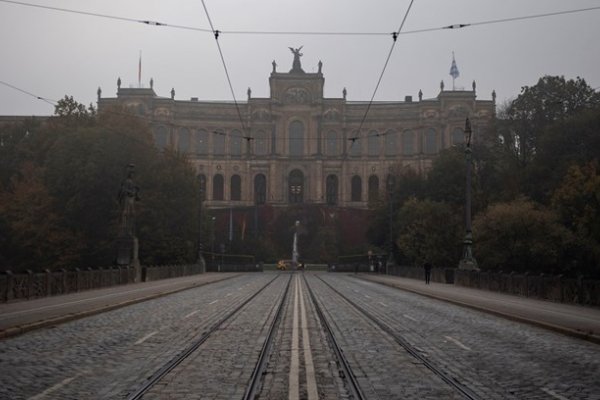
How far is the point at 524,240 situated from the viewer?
45.2 m

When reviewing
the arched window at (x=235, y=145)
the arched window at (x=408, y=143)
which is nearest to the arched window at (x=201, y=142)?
the arched window at (x=235, y=145)

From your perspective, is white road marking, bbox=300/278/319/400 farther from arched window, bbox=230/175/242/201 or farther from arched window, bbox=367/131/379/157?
→ arched window, bbox=367/131/379/157

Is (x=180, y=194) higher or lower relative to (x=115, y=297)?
higher

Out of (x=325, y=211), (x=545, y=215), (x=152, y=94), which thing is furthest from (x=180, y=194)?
(x=152, y=94)

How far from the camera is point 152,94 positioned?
123 metres

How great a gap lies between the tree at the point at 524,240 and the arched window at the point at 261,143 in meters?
81.6

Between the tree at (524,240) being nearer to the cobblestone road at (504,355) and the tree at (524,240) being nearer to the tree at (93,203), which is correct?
the cobblestone road at (504,355)

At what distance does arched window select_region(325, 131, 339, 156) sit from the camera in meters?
127

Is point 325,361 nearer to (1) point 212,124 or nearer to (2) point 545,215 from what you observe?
(2) point 545,215

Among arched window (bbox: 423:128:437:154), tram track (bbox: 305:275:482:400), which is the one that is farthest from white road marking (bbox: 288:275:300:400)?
arched window (bbox: 423:128:437:154)

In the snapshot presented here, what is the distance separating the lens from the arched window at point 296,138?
127 meters

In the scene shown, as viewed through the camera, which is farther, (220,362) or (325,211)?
(325,211)

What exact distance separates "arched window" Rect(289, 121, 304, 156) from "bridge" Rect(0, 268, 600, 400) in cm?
10507

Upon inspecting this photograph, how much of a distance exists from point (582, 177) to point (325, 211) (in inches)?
2539
